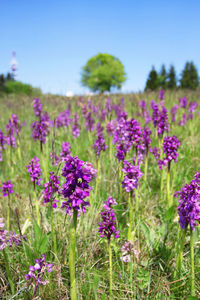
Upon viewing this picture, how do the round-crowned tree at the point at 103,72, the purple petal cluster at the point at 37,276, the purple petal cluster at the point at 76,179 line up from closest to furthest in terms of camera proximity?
the purple petal cluster at the point at 76,179 → the purple petal cluster at the point at 37,276 → the round-crowned tree at the point at 103,72

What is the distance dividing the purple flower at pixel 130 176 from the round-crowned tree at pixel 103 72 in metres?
61.9

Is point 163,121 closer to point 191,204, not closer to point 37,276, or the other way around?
point 191,204

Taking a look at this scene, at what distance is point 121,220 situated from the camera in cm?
282

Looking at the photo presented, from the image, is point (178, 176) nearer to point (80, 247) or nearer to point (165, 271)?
point (165, 271)

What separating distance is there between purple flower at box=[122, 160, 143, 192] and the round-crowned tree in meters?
61.9

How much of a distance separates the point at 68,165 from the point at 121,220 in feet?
5.46

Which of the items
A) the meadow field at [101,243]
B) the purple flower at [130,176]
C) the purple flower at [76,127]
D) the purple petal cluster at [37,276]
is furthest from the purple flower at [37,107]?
the purple petal cluster at [37,276]

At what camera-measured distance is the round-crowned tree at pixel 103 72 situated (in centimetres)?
6406

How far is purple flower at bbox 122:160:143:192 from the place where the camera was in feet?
6.88

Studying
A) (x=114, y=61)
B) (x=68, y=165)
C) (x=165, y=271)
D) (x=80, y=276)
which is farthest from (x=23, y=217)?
(x=114, y=61)

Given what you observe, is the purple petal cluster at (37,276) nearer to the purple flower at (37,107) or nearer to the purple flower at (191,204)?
the purple flower at (191,204)

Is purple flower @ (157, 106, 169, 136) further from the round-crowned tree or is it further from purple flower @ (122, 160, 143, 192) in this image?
the round-crowned tree

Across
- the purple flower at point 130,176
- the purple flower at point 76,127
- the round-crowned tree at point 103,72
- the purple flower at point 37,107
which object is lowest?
the purple flower at point 130,176

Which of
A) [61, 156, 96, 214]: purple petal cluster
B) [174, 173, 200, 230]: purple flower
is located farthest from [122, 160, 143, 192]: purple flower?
[61, 156, 96, 214]: purple petal cluster
